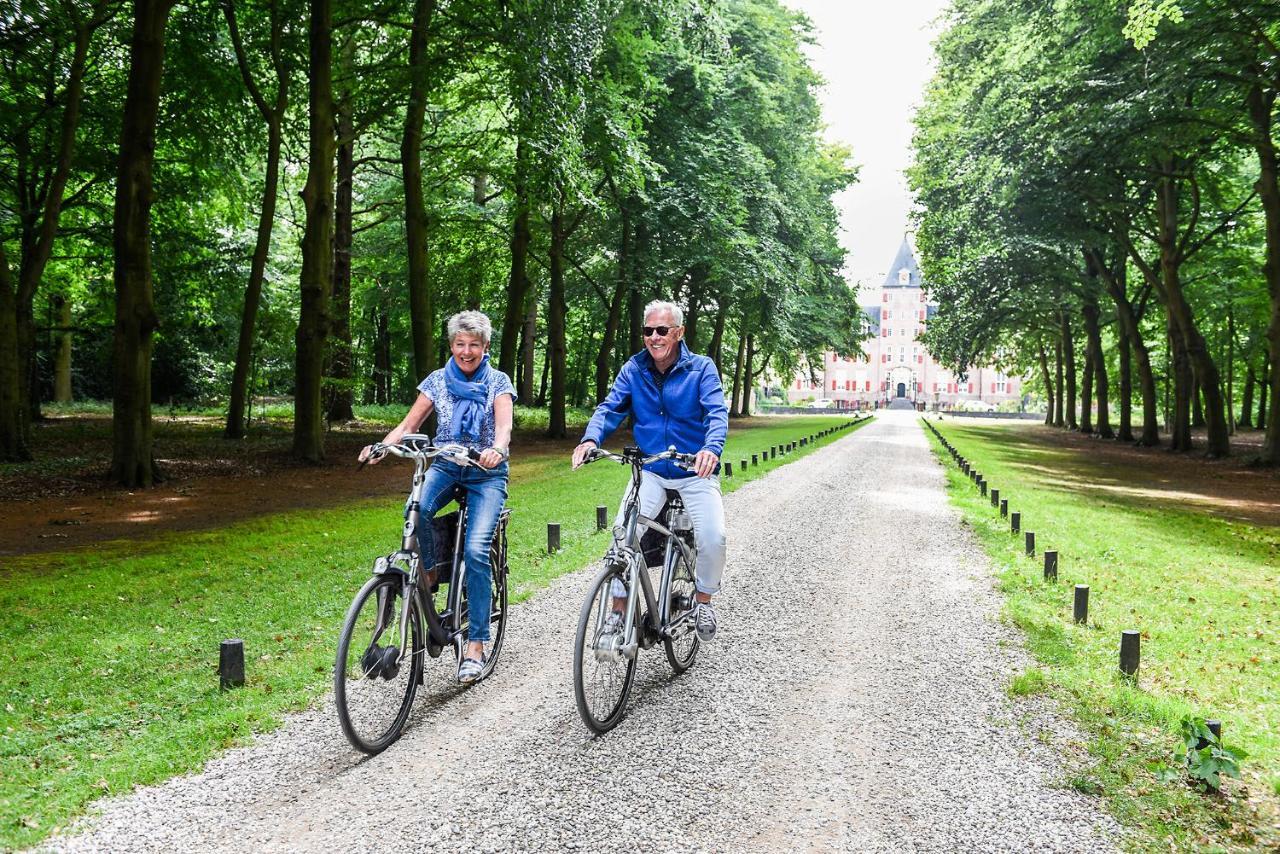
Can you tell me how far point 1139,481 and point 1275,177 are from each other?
820cm

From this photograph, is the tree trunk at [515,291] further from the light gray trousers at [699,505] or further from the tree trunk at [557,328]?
the light gray trousers at [699,505]

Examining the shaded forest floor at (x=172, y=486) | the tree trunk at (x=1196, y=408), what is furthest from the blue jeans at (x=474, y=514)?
the tree trunk at (x=1196, y=408)

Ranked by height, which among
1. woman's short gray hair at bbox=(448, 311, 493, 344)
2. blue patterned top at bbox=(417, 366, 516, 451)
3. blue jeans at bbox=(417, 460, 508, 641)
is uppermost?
woman's short gray hair at bbox=(448, 311, 493, 344)

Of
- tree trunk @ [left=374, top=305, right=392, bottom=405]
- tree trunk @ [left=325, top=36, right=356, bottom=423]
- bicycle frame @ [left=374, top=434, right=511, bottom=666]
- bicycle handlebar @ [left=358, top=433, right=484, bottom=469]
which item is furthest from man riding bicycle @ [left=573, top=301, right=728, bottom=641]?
tree trunk @ [left=374, top=305, right=392, bottom=405]

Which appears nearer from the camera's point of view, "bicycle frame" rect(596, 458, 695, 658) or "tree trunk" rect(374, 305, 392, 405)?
"bicycle frame" rect(596, 458, 695, 658)

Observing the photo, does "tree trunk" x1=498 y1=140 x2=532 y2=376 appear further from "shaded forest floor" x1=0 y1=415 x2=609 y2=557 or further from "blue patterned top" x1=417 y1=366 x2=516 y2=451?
"blue patterned top" x1=417 y1=366 x2=516 y2=451

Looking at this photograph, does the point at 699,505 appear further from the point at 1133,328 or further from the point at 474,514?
the point at 1133,328

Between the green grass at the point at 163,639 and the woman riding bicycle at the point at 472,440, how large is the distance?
1122mm

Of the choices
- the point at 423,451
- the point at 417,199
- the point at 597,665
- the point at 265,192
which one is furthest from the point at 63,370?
the point at 597,665

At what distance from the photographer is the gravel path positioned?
11.6 ft

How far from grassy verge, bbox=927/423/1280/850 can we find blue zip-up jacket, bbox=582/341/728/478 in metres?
2.59

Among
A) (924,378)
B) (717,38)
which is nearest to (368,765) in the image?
(717,38)

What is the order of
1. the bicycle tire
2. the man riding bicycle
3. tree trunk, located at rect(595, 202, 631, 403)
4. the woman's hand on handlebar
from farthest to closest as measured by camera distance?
tree trunk, located at rect(595, 202, 631, 403), the bicycle tire, the man riding bicycle, the woman's hand on handlebar

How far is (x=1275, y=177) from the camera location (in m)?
20.7
